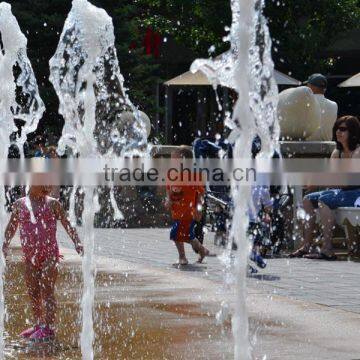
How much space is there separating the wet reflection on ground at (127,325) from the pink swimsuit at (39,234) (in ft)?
1.60

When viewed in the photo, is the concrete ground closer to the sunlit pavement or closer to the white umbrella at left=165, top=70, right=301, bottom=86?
the sunlit pavement

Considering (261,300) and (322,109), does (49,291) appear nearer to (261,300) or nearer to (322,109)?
(261,300)

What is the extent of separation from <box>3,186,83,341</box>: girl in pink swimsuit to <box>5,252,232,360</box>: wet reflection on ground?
0.22 meters

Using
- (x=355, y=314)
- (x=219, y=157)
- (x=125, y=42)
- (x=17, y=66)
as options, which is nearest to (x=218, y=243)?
(x=219, y=157)

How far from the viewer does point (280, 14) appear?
2522 centimetres

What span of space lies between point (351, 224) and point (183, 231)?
1.78 meters

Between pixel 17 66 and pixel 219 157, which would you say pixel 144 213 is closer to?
pixel 219 157

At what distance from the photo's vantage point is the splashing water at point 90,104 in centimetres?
763

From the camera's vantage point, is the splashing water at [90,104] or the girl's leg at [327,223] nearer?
the splashing water at [90,104]

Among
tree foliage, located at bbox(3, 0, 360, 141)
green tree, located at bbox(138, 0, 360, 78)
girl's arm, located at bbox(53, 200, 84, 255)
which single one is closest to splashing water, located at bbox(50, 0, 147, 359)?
girl's arm, located at bbox(53, 200, 84, 255)

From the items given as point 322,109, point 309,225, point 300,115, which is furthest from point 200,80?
point 309,225

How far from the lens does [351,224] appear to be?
11875mm

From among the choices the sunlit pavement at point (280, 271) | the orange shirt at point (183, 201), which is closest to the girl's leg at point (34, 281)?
the sunlit pavement at point (280, 271)

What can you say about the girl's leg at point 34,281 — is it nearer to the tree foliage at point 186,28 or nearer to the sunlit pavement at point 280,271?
the sunlit pavement at point 280,271
